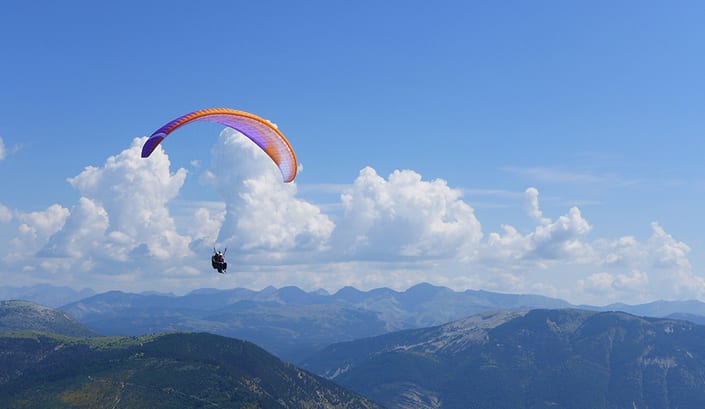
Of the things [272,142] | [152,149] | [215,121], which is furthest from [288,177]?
[152,149]

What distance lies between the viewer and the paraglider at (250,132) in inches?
3295

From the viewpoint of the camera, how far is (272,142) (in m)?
92.6

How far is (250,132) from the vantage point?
9200 cm

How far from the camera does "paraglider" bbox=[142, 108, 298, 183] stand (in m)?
83.7

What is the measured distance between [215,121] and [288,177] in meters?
14.2

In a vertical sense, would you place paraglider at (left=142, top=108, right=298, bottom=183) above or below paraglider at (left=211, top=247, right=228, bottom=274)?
above

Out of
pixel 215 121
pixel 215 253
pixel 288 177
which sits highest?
pixel 215 121

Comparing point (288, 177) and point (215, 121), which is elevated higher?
point (215, 121)

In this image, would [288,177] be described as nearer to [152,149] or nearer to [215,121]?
[215,121]

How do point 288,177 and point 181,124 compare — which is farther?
point 288,177

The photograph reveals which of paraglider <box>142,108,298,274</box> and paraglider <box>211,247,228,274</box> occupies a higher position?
paraglider <box>142,108,298,274</box>

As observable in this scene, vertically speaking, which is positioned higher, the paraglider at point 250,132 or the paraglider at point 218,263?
the paraglider at point 250,132

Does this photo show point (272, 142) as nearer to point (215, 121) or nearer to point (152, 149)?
point (215, 121)

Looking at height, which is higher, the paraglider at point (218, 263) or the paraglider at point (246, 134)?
the paraglider at point (246, 134)
